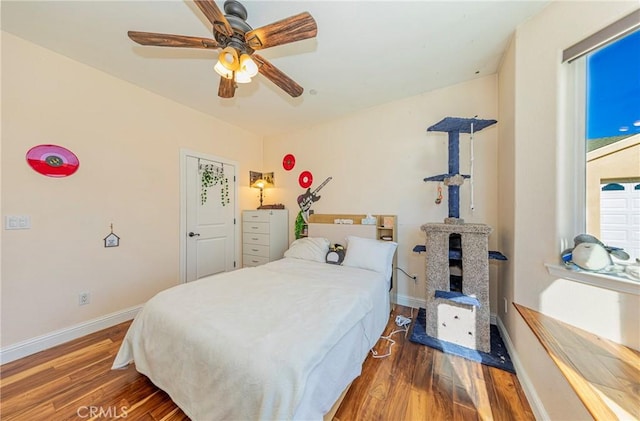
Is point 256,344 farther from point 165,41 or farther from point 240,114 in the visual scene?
point 240,114

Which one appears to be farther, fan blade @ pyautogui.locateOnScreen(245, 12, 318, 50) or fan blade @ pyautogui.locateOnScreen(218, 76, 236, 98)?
fan blade @ pyautogui.locateOnScreen(218, 76, 236, 98)

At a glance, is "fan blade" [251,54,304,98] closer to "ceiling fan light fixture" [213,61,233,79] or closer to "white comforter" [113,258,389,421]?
"ceiling fan light fixture" [213,61,233,79]

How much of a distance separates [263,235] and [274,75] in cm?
244

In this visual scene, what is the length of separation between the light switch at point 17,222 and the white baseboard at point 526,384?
3.95m

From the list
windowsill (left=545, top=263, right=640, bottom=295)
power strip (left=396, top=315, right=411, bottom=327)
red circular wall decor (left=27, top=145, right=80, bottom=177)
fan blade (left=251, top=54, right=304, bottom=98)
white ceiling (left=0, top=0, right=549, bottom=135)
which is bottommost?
power strip (left=396, top=315, right=411, bottom=327)

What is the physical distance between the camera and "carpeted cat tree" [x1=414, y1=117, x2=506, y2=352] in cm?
189

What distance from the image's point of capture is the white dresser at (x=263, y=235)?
11.6 feet

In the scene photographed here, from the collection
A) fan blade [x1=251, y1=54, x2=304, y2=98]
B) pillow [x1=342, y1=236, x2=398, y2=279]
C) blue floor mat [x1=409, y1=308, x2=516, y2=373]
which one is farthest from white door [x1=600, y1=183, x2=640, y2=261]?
fan blade [x1=251, y1=54, x2=304, y2=98]

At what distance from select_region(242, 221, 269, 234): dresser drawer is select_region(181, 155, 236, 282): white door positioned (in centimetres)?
20

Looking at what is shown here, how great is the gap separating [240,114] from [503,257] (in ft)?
11.7

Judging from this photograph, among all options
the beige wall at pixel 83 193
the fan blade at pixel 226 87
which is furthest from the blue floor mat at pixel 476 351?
the beige wall at pixel 83 193

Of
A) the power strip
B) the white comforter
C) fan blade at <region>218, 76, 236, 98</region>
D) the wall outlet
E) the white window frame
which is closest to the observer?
the white comforter

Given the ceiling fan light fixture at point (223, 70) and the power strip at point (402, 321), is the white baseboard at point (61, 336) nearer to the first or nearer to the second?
the ceiling fan light fixture at point (223, 70)

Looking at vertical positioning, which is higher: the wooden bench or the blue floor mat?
the wooden bench
